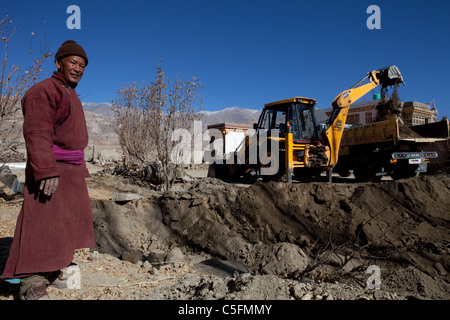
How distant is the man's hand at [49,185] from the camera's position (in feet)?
6.34

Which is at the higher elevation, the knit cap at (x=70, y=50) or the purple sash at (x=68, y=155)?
the knit cap at (x=70, y=50)

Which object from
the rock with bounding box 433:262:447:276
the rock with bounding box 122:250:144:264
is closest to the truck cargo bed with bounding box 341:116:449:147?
the rock with bounding box 433:262:447:276

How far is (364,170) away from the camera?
9.65 metres

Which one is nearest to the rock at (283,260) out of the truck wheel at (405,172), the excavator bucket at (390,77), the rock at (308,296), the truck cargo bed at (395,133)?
the rock at (308,296)

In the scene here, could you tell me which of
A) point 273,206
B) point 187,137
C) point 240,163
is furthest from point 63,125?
point 240,163

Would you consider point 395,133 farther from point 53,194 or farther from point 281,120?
point 53,194

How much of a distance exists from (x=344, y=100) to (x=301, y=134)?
176cm

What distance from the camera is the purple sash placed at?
6.89 ft

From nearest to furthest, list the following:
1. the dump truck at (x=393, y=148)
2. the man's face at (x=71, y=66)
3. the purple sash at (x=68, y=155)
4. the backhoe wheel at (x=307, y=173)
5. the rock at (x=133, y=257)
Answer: the purple sash at (x=68, y=155) → the man's face at (x=71, y=66) → the rock at (x=133, y=257) → the dump truck at (x=393, y=148) → the backhoe wheel at (x=307, y=173)

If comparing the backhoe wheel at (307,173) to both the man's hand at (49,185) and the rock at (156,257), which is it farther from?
the man's hand at (49,185)

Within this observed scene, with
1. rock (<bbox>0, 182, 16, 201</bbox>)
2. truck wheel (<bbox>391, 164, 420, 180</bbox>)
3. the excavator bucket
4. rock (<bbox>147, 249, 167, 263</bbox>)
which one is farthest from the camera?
truck wheel (<bbox>391, 164, 420, 180</bbox>)

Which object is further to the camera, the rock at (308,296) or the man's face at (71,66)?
the man's face at (71,66)

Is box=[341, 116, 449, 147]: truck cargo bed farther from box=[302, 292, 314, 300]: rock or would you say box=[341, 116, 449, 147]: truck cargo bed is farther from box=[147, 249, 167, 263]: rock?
box=[302, 292, 314, 300]: rock

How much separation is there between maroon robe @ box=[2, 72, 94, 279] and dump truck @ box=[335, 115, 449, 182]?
8.97 metres
